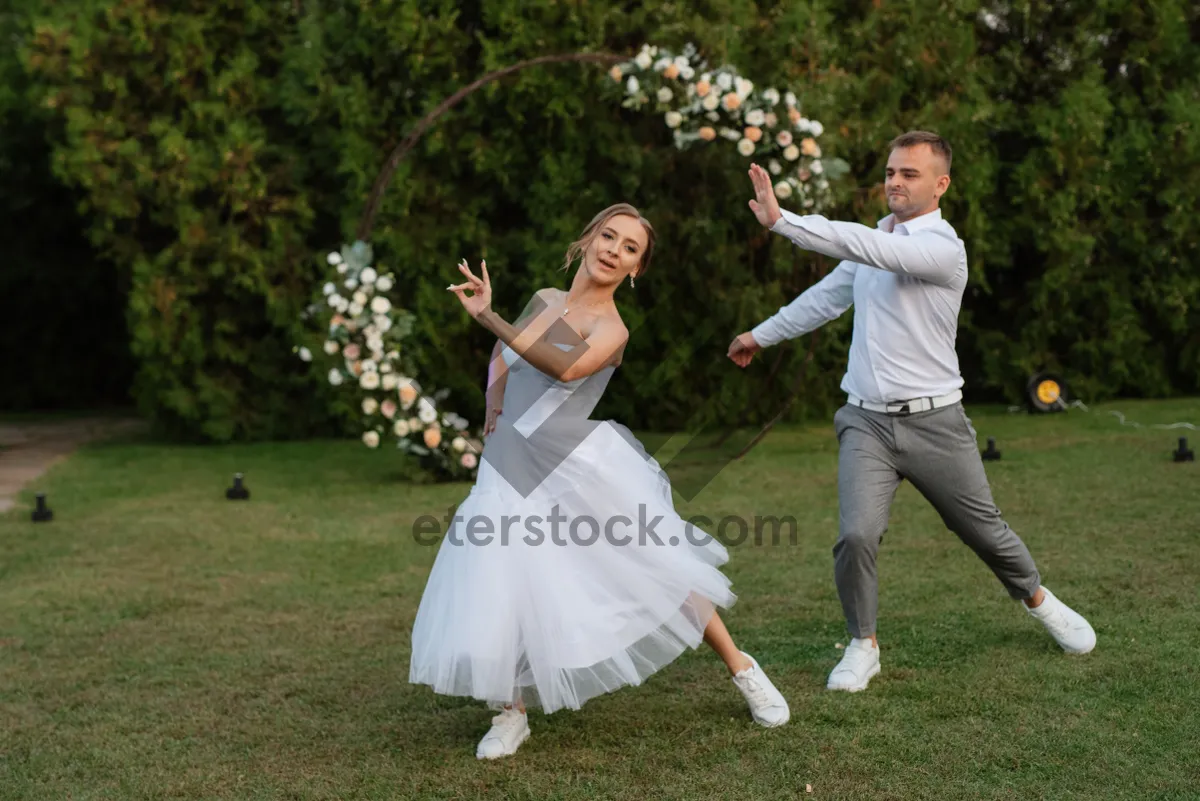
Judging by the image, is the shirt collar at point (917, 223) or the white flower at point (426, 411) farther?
the white flower at point (426, 411)

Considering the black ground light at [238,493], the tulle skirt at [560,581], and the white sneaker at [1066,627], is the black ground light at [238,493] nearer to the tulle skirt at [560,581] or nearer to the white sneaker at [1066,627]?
the tulle skirt at [560,581]

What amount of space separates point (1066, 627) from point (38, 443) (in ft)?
32.0

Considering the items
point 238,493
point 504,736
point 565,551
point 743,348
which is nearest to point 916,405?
point 743,348

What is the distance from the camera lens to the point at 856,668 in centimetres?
415

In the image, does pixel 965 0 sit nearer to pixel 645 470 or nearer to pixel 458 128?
pixel 458 128

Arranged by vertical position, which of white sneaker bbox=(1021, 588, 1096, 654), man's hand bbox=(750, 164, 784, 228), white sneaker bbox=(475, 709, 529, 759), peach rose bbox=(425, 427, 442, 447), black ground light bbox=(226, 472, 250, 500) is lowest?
black ground light bbox=(226, 472, 250, 500)

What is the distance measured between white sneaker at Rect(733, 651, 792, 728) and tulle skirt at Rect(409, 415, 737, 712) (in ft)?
0.80

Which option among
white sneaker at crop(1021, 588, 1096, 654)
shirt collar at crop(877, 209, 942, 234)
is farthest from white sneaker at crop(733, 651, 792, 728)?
shirt collar at crop(877, 209, 942, 234)

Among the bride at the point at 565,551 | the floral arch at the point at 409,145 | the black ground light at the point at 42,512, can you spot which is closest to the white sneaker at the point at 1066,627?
the bride at the point at 565,551

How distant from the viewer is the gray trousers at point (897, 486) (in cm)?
412

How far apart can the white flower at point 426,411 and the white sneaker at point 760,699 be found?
4.78 m

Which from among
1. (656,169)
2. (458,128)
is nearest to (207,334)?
(458,128)

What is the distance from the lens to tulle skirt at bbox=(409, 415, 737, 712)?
3.49 metres

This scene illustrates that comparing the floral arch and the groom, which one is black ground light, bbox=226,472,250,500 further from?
the groom
